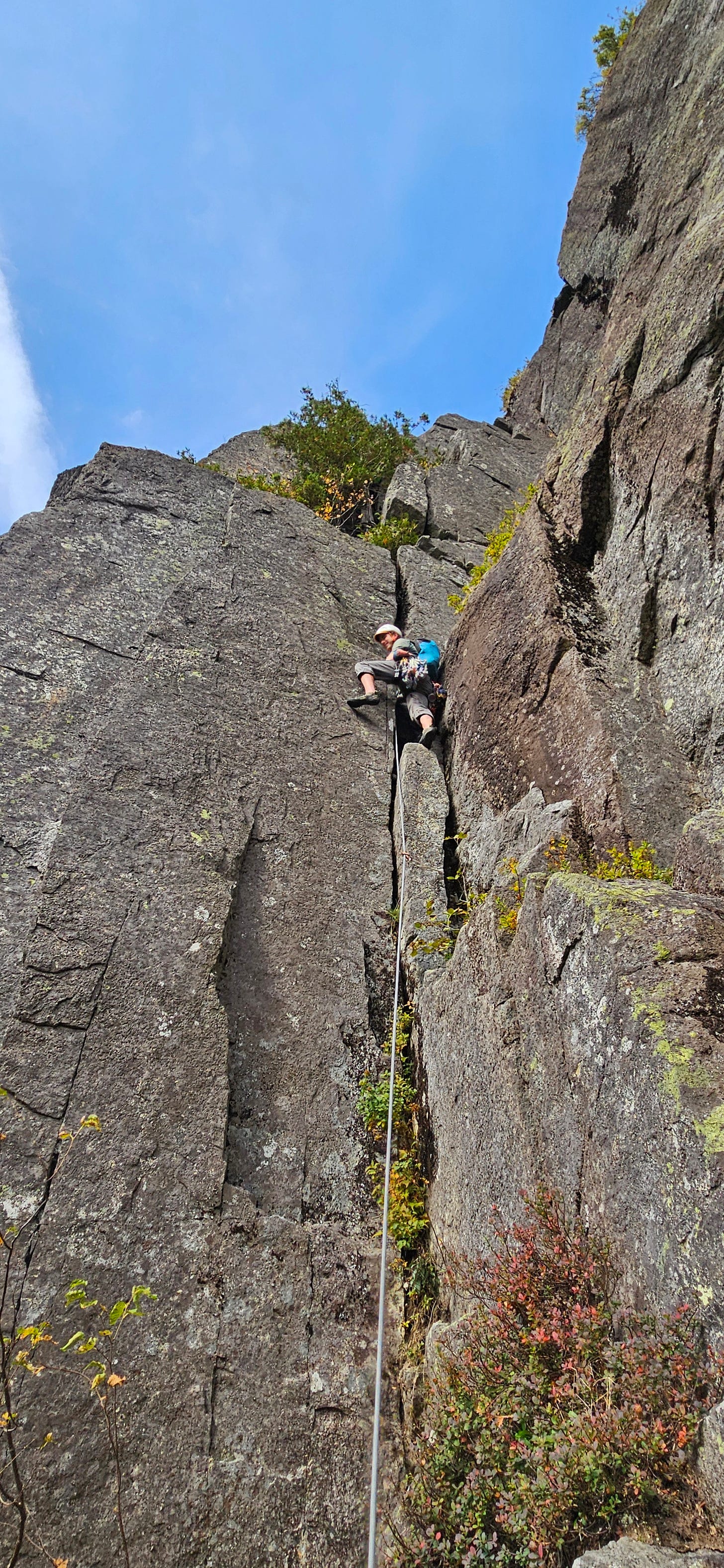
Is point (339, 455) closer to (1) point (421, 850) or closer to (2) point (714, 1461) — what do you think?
(1) point (421, 850)

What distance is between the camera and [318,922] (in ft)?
22.0

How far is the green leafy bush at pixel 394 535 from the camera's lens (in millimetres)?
12398

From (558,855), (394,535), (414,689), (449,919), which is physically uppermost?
(394,535)

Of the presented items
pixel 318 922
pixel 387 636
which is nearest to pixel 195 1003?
pixel 318 922

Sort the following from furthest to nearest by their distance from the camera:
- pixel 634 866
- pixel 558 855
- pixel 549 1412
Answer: pixel 558 855
pixel 634 866
pixel 549 1412

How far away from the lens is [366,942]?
6.74m

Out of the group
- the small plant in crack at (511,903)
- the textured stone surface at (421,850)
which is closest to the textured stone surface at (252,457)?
the textured stone surface at (421,850)

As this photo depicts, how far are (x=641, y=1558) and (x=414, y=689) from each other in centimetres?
721

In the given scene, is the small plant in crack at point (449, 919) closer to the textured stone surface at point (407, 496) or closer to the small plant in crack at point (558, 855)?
the small plant in crack at point (558, 855)

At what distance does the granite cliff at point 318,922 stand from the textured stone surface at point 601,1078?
0.06ft

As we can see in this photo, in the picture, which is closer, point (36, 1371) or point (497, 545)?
point (36, 1371)

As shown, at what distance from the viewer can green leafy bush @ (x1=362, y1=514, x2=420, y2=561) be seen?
40.7 feet

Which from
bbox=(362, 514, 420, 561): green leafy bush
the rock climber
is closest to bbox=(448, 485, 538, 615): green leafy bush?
the rock climber

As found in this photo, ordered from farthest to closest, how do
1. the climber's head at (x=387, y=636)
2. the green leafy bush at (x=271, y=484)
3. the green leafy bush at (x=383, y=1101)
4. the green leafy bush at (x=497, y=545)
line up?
1. the green leafy bush at (x=271, y=484)
2. the climber's head at (x=387, y=636)
3. the green leafy bush at (x=497, y=545)
4. the green leafy bush at (x=383, y=1101)
